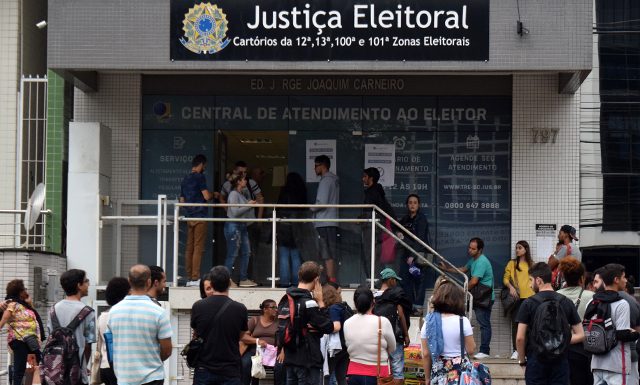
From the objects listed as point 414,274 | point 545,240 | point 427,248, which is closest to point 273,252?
point 414,274

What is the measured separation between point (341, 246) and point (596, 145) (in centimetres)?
494

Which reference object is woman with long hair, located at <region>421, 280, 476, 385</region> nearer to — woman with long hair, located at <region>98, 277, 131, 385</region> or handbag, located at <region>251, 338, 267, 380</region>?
woman with long hair, located at <region>98, 277, 131, 385</region>

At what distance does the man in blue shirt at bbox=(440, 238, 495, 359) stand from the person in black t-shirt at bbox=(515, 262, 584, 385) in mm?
6221

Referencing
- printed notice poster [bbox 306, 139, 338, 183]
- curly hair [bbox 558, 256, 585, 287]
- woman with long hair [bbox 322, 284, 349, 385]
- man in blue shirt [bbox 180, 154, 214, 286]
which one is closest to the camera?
curly hair [bbox 558, 256, 585, 287]

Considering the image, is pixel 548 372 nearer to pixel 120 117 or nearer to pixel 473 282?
pixel 473 282

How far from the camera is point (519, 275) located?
62.2 ft

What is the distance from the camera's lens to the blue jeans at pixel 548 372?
11797 millimetres

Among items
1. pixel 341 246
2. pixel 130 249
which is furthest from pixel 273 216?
pixel 130 249

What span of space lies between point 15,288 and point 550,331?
20.8 feet

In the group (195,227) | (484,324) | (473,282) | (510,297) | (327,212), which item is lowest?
(484,324)

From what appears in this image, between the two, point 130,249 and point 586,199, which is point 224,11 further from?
point 586,199

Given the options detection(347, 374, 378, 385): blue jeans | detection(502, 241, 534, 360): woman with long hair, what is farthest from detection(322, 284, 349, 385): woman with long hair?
detection(502, 241, 534, 360): woman with long hair

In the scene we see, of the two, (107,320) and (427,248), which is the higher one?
(427,248)

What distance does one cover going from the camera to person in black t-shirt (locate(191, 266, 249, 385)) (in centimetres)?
1147
